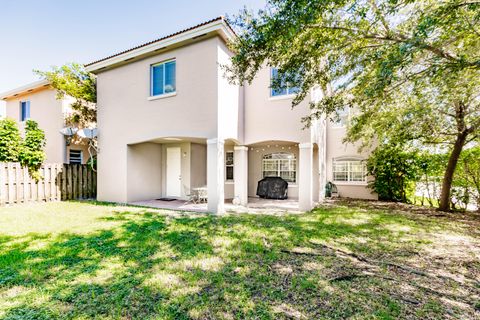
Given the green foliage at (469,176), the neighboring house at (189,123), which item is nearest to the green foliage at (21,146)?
the neighboring house at (189,123)

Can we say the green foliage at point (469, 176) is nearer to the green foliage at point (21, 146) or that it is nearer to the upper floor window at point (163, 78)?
the upper floor window at point (163, 78)

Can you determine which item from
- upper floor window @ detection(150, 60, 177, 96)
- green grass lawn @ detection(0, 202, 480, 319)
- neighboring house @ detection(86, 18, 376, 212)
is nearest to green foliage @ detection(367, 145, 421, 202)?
neighboring house @ detection(86, 18, 376, 212)

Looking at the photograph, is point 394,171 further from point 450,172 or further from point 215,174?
point 215,174

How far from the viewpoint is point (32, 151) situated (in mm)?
10680

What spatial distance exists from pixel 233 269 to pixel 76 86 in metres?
15.2

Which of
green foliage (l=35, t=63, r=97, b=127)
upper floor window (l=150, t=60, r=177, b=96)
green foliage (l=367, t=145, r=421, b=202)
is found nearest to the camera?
upper floor window (l=150, t=60, r=177, b=96)

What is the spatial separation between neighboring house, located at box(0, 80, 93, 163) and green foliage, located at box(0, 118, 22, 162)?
4.32 m

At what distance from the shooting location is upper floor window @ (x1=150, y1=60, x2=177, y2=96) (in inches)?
389

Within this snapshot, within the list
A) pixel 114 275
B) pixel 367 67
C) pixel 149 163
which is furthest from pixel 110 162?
pixel 367 67

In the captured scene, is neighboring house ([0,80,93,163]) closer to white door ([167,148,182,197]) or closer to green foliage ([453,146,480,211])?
white door ([167,148,182,197])

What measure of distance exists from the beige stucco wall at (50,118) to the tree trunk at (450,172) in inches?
877

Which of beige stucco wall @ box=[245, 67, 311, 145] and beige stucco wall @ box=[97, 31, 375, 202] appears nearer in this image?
beige stucco wall @ box=[97, 31, 375, 202]

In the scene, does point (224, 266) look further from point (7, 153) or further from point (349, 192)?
point (349, 192)

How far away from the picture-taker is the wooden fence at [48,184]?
9781mm
